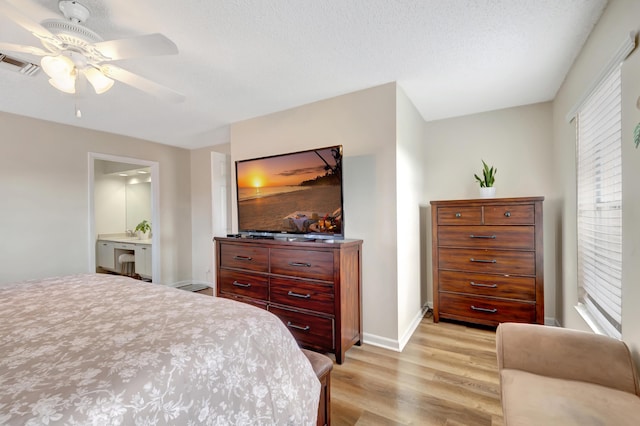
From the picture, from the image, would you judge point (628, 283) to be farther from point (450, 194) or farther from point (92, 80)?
point (92, 80)

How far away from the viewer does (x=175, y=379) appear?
32.6 inches

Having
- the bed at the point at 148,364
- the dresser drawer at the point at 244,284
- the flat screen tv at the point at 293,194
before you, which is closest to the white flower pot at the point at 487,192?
the flat screen tv at the point at 293,194

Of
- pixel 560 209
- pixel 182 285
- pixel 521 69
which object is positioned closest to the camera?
pixel 521 69

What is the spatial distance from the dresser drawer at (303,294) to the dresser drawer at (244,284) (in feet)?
0.36

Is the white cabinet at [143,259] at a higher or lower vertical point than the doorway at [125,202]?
lower

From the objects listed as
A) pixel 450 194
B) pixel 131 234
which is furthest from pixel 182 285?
pixel 450 194

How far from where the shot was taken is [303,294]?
7.82ft

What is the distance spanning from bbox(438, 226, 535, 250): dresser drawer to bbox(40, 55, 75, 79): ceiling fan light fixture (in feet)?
10.5

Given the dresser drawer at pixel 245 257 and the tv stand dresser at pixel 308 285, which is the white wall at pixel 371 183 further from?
the dresser drawer at pixel 245 257

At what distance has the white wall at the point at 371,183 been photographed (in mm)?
2461

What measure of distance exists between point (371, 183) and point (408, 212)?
54 cm

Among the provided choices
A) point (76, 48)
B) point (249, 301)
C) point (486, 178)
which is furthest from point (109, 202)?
point (486, 178)

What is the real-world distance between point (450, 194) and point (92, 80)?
345 centimetres

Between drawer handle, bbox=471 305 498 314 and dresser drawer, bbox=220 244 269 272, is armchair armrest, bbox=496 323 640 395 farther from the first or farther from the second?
dresser drawer, bbox=220 244 269 272
